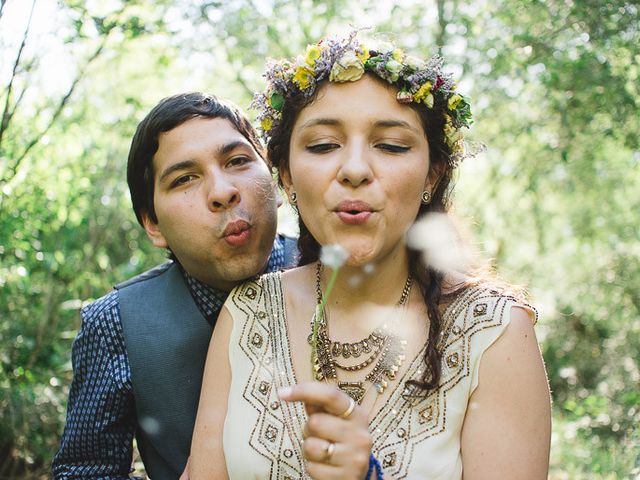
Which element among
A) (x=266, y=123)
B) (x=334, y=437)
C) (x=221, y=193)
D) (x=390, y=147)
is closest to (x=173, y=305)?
(x=221, y=193)

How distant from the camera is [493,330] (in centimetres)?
219

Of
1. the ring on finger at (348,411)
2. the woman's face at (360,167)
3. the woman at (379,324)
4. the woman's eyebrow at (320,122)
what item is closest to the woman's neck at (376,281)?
the woman at (379,324)

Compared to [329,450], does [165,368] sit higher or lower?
lower

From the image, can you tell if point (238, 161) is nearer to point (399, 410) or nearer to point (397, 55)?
point (397, 55)

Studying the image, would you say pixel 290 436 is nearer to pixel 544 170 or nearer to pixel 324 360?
pixel 324 360

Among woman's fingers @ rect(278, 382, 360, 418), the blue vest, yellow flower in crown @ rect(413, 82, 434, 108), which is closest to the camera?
woman's fingers @ rect(278, 382, 360, 418)

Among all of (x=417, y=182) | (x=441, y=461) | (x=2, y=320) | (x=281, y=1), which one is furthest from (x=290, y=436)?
(x=281, y=1)

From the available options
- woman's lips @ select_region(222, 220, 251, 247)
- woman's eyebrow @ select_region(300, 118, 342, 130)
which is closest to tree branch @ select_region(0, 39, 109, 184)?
woman's lips @ select_region(222, 220, 251, 247)

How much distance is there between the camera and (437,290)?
2404mm

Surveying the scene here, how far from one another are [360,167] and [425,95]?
0.42m

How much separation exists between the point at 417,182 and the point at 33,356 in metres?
4.09

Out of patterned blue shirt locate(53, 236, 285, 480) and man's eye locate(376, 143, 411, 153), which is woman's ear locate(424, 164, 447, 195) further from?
patterned blue shirt locate(53, 236, 285, 480)

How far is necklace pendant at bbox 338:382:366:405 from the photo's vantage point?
232 centimetres

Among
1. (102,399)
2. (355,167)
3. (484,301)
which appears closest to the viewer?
(355,167)
